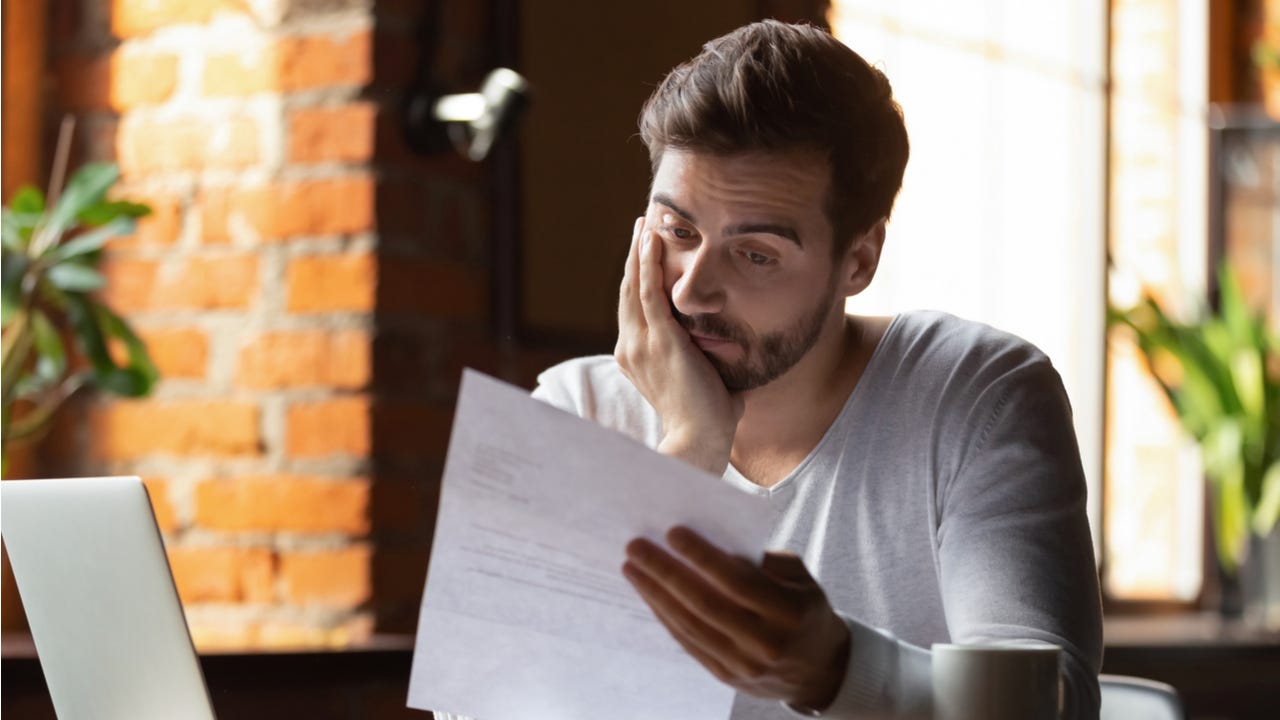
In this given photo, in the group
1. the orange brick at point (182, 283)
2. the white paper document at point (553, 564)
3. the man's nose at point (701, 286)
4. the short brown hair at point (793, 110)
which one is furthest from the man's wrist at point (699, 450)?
the orange brick at point (182, 283)

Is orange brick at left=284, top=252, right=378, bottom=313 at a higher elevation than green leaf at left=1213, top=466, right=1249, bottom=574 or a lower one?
higher

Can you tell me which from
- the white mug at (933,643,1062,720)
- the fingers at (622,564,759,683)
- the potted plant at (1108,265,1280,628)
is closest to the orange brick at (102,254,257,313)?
the fingers at (622,564,759,683)

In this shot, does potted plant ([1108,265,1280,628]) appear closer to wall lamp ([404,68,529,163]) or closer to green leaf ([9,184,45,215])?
wall lamp ([404,68,529,163])

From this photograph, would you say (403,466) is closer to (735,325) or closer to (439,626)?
(735,325)

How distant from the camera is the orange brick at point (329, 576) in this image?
174 cm

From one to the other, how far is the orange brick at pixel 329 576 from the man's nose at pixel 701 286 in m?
0.61

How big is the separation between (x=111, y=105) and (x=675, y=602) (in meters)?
1.27

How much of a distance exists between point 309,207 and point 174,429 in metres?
0.33

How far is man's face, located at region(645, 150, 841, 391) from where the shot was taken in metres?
1.31

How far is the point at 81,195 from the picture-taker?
1541 millimetres

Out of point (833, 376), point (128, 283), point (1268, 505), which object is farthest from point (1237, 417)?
point (128, 283)

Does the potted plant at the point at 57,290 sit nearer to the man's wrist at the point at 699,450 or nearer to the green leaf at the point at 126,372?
the green leaf at the point at 126,372

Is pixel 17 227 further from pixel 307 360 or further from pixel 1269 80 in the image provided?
pixel 1269 80

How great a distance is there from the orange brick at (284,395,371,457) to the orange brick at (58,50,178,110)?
43 cm
